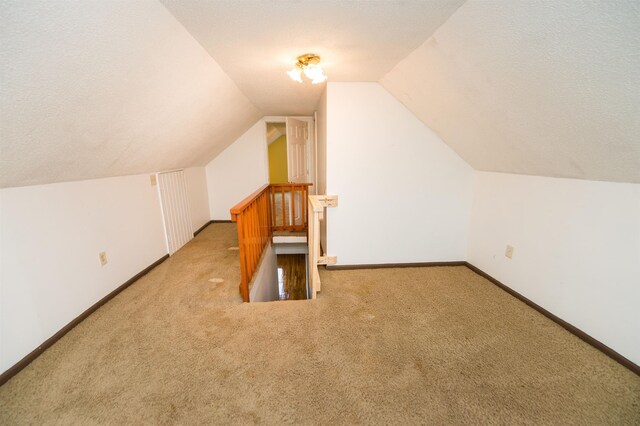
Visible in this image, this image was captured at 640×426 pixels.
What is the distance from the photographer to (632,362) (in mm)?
1526

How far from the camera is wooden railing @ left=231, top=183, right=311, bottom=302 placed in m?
2.21

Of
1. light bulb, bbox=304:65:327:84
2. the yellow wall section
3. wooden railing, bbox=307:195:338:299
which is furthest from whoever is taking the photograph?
the yellow wall section

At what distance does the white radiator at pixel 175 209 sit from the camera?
322 centimetres

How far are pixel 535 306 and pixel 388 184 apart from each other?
1.71m

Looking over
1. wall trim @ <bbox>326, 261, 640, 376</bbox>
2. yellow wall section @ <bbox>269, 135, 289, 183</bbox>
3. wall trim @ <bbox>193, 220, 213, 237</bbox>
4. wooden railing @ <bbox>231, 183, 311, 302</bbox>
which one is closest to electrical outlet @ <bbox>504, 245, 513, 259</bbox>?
wall trim @ <bbox>326, 261, 640, 376</bbox>

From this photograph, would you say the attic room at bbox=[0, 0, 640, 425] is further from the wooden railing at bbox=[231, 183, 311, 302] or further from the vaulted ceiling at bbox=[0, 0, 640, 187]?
the wooden railing at bbox=[231, 183, 311, 302]

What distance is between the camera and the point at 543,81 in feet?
4.35

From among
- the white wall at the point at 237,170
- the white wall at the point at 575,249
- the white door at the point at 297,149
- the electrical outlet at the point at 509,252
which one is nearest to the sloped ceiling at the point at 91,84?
the white door at the point at 297,149

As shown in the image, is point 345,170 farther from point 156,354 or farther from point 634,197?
point 156,354

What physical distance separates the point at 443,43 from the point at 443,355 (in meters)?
2.05

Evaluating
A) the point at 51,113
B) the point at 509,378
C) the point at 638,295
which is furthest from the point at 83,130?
the point at 638,295

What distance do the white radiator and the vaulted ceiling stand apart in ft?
3.12

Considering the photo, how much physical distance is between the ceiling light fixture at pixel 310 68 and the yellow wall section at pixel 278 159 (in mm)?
6558

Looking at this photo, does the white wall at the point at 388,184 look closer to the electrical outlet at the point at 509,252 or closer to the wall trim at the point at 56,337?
the electrical outlet at the point at 509,252
